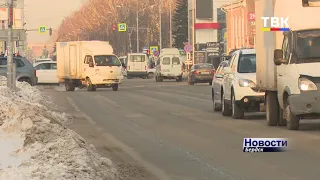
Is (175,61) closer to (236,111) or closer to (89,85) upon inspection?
(89,85)

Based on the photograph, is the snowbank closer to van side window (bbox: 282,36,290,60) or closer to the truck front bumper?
the truck front bumper

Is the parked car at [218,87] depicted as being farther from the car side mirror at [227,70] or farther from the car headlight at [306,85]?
the car headlight at [306,85]

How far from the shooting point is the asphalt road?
1113cm

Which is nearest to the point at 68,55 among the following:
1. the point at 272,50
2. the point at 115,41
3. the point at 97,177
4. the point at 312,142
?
the point at 272,50

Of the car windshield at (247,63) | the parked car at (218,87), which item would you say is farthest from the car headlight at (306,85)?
the parked car at (218,87)

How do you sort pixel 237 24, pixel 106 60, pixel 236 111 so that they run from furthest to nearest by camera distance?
1. pixel 237 24
2. pixel 106 60
3. pixel 236 111

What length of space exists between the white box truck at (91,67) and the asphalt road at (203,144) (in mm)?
18514

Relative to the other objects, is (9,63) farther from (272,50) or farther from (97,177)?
(97,177)

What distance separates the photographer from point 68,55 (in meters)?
46.4

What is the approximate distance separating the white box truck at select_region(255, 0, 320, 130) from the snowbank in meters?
4.71

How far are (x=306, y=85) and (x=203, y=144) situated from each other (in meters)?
2.55

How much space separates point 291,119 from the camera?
A: 54.6ft

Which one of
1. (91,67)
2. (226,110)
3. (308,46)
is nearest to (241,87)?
(226,110)

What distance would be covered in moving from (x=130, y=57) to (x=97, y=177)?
66146 mm
